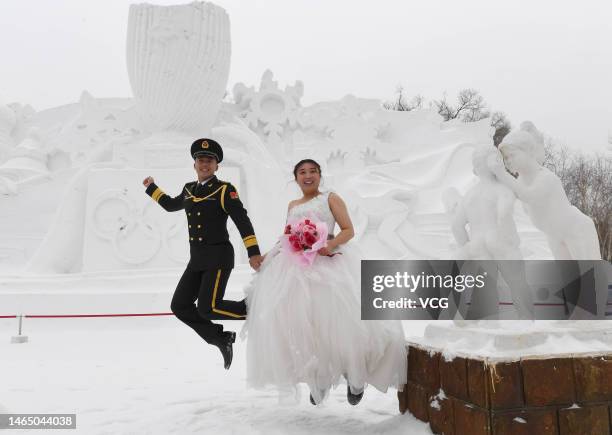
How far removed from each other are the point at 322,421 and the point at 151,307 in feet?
12.8

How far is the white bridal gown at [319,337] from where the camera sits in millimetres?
2512

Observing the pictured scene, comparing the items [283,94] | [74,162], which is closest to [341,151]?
[283,94]

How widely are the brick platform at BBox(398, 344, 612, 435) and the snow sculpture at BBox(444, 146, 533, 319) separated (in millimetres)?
433

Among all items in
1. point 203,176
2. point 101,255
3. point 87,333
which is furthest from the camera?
point 101,255

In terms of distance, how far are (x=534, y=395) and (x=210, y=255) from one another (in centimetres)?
182

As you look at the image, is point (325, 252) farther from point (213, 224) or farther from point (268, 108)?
point (268, 108)

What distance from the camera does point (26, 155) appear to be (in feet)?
34.0

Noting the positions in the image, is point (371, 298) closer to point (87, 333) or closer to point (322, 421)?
point (322, 421)

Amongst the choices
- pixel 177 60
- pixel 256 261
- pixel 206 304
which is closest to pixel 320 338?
pixel 256 261

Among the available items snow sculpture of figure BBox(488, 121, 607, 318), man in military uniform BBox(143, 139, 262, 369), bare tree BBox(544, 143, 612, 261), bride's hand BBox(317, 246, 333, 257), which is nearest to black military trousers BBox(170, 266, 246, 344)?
man in military uniform BBox(143, 139, 262, 369)

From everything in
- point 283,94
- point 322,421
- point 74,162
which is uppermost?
point 283,94

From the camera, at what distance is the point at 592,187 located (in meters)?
19.9

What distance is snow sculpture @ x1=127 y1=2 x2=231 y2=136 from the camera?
7855 mm

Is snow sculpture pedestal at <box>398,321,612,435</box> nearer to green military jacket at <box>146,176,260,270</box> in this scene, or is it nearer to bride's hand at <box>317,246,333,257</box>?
bride's hand at <box>317,246,333,257</box>
